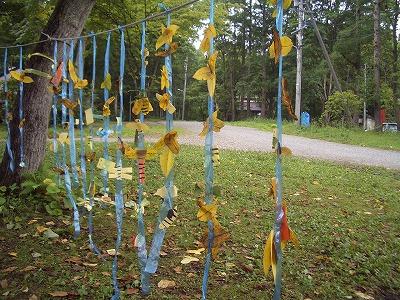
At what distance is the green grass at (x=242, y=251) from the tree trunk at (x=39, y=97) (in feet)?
1.93

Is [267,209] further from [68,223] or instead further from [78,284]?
[78,284]

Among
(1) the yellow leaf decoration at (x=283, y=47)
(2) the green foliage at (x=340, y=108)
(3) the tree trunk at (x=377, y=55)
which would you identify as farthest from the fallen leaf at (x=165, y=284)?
(3) the tree trunk at (x=377, y=55)

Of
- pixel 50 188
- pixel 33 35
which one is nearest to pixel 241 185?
pixel 50 188

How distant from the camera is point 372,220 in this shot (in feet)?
13.5

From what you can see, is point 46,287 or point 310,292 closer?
point 46,287

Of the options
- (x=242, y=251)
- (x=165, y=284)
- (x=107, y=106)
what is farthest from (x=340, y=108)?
(x=107, y=106)

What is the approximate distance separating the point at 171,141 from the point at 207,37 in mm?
487

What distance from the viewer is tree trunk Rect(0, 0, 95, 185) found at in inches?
147

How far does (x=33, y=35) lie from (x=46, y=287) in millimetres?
6151

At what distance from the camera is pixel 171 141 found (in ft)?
5.50

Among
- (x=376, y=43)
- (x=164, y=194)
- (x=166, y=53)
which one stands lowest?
(x=164, y=194)

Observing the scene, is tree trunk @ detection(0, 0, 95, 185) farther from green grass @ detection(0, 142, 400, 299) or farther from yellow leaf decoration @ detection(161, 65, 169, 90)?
yellow leaf decoration @ detection(161, 65, 169, 90)

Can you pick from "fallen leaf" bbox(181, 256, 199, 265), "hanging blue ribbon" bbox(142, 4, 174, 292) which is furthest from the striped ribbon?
"fallen leaf" bbox(181, 256, 199, 265)

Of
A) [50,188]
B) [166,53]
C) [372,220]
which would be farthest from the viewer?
[372,220]
